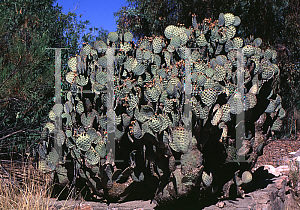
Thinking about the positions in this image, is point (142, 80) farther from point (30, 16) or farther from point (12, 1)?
point (12, 1)

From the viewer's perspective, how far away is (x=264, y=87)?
390 centimetres

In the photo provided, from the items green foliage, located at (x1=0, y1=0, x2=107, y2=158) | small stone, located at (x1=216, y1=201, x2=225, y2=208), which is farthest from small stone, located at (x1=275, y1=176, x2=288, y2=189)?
green foliage, located at (x1=0, y1=0, x2=107, y2=158)

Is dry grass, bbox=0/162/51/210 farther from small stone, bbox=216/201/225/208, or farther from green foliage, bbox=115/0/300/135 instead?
green foliage, bbox=115/0/300/135

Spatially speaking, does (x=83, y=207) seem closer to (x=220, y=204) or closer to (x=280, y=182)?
(x=220, y=204)

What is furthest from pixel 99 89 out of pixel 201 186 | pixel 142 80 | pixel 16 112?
pixel 16 112

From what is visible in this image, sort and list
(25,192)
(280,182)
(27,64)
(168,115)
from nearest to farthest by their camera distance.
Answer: (168,115) < (25,192) < (280,182) < (27,64)

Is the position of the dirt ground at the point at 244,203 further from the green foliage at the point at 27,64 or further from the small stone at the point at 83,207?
the green foliage at the point at 27,64

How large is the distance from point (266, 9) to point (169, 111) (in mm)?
6534

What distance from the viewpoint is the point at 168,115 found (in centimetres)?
322

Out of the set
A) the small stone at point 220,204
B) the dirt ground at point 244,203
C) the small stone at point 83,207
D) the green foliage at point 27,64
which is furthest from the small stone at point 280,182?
the green foliage at point 27,64

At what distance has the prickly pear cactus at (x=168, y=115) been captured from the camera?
324cm

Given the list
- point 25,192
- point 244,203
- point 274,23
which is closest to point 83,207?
point 25,192

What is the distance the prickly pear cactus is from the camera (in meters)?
3.24

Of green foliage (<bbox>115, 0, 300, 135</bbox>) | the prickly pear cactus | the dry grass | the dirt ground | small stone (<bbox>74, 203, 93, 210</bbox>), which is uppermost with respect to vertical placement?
green foliage (<bbox>115, 0, 300, 135</bbox>)
